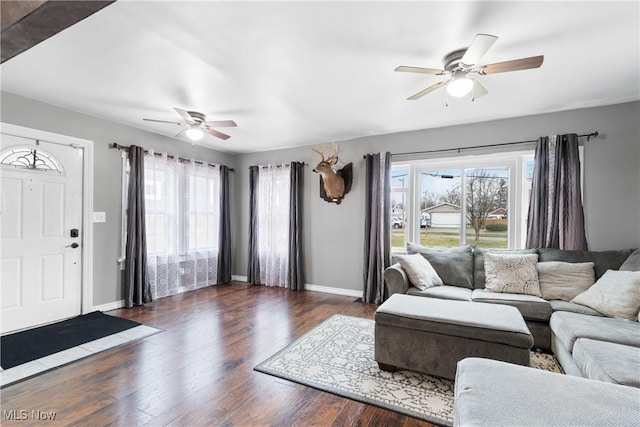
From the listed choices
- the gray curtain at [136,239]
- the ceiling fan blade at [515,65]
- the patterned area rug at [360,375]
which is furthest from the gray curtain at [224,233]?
the ceiling fan blade at [515,65]

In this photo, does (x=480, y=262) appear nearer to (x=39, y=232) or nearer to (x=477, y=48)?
(x=477, y=48)

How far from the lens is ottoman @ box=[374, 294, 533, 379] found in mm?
2102

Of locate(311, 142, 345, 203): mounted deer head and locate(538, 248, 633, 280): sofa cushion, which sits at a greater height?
locate(311, 142, 345, 203): mounted deer head

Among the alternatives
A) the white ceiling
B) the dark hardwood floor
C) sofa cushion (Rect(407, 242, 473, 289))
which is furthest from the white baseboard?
sofa cushion (Rect(407, 242, 473, 289))

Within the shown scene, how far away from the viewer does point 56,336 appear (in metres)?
3.08

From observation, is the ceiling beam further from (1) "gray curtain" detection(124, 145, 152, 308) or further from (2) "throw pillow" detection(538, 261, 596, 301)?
(2) "throw pillow" detection(538, 261, 596, 301)

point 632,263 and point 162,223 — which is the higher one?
point 162,223

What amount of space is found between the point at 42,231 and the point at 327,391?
3.63 meters

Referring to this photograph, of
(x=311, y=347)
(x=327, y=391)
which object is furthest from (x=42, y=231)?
(x=327, y=391)

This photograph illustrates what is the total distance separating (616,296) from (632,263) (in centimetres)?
67

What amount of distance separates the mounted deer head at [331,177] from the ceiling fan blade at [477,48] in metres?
2.46

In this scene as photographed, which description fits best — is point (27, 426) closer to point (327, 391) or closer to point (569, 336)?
point (327, 391)

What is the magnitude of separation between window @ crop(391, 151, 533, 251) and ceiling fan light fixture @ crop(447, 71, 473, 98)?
1.88m

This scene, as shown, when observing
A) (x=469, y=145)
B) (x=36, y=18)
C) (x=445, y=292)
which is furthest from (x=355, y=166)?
(x=36, y=18)
